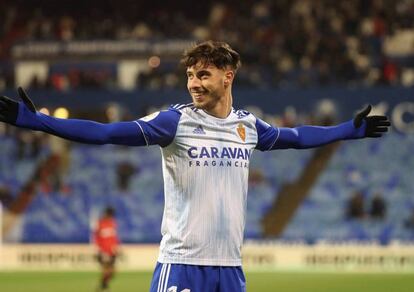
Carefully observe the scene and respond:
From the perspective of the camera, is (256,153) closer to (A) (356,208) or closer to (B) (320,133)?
(A) (356,208)

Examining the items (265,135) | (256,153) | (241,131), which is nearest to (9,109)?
(241,131)

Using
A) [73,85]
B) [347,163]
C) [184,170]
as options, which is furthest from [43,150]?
[184,170]

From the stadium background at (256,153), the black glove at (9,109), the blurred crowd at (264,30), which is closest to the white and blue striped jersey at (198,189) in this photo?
the black glove at (9,109)

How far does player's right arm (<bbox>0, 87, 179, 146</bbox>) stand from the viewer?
497 centimetres

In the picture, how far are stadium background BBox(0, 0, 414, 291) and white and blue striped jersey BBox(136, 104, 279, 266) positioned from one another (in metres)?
18.9

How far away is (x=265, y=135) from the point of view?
5.71 metres

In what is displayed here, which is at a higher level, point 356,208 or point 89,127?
point 356,208

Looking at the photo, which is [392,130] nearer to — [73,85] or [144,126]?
[73,85]

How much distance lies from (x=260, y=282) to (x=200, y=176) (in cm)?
1473

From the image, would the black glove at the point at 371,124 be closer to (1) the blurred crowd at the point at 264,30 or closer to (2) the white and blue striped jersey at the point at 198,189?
(2) the white and blue striped jersey at the point at 198,189

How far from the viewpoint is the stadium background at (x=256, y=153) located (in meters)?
26.1

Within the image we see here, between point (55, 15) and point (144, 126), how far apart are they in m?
29.3

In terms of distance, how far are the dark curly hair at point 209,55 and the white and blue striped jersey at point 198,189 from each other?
0.28 meters

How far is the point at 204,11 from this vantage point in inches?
1304
